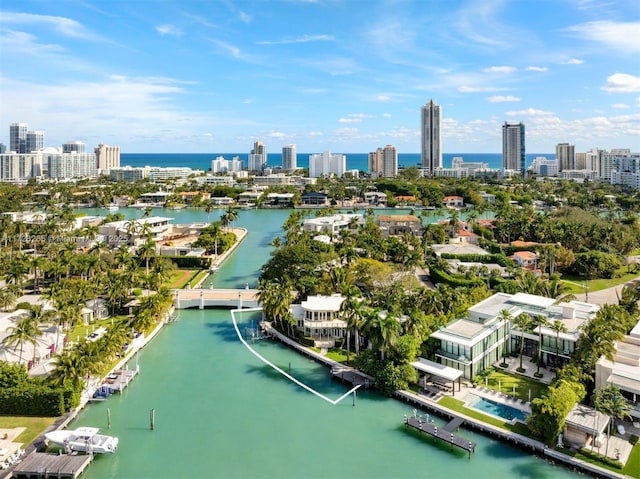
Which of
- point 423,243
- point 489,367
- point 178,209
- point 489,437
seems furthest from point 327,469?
point 178,209

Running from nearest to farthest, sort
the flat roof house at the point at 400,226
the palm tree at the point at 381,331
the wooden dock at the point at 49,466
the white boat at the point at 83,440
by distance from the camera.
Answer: the wooden dock at the point at 49,466, the white boat at the point at 83,440, the palm tree at the point at 381,331, the flat roof house at the point at 400,226

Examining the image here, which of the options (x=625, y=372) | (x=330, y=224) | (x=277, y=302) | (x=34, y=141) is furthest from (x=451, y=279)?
(x=34, y=141)

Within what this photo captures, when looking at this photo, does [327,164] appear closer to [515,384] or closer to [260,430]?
[515,384]

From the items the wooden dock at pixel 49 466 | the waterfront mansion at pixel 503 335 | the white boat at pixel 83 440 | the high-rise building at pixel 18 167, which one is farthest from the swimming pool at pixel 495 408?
the high-rise building at pixel 18 167

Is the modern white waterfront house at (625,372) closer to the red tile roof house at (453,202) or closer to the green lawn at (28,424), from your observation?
the green lawn at (28,424)

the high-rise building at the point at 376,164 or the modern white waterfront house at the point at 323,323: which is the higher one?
the high-rise building at the point at 376,164

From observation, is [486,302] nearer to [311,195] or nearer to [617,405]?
[617,405]
